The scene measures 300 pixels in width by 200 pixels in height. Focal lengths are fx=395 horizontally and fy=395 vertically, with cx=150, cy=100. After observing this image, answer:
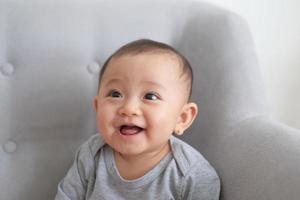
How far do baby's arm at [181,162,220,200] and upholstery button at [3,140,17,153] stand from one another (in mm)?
435

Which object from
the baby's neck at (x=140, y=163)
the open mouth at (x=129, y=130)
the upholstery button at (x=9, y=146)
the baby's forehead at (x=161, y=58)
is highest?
the baby's forehead at (x=161, y=58)

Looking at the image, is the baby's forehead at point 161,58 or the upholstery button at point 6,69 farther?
the upholstery button at point 6,69

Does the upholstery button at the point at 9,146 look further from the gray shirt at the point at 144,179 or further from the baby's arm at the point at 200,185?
the baby's arm at the point at 200,185

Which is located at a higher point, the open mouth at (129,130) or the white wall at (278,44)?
the white wall at (278,44)

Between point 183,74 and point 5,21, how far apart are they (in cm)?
45

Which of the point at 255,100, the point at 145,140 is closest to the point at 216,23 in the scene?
the point at 255,100

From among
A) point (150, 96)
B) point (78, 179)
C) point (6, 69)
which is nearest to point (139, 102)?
point (150, 96)

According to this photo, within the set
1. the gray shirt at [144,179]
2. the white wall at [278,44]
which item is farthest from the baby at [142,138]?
the white wall at [278,44]

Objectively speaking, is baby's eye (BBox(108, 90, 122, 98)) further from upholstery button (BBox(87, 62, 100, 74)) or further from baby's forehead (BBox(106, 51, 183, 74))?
upholstery button (BBox(87, 62, 100, 74))

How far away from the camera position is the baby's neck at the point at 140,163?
857mm

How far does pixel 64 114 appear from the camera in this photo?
98cm

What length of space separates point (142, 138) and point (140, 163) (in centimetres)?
12

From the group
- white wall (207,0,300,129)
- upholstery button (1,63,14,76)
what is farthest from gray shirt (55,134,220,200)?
white wall (207,0,300,129)

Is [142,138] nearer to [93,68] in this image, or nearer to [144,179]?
[144,179]
